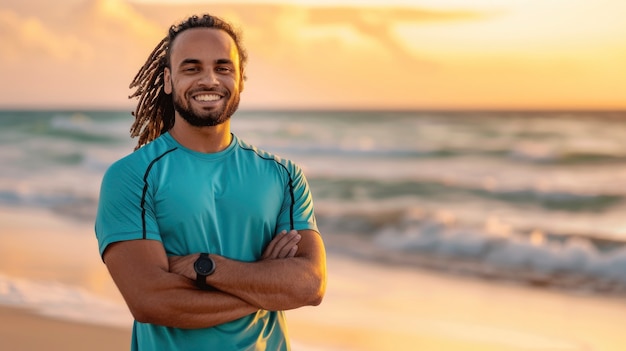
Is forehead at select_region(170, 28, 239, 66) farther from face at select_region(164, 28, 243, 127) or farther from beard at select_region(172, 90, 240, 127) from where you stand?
beard at select_region(172, 90, 240, 127)

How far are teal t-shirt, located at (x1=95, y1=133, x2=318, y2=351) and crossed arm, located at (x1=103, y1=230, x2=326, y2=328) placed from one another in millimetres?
47

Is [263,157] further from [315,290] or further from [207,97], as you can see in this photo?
[315,290]

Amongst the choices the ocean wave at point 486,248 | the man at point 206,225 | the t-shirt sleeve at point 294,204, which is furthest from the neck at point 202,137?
the ocean wave at point 486,248

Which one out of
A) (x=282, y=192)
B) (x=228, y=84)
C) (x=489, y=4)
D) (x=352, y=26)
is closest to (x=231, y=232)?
(x=282, y=192)

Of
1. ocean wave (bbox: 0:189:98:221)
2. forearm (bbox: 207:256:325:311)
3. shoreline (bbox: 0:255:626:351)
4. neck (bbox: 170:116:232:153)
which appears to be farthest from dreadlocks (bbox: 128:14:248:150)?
ocean wave (bbox: 0:189:98:221)

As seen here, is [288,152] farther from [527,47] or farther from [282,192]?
[282,192]

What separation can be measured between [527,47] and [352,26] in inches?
251

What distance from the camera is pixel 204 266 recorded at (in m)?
2.85

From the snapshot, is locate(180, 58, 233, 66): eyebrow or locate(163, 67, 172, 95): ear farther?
locate(163, 67, 172, 95): ear

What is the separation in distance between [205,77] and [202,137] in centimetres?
18

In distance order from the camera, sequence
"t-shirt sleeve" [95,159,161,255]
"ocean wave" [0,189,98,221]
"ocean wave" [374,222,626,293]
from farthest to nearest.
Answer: "ocean wave" [0,189,98,221], "ocean wave" [374,222,626,293], "t-shirt sleeve" [95,159,161,255]

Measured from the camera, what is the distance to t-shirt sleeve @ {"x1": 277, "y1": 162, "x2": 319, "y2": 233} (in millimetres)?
3090

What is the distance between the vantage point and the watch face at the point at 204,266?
9.34 feet

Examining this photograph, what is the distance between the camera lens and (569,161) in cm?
2441
